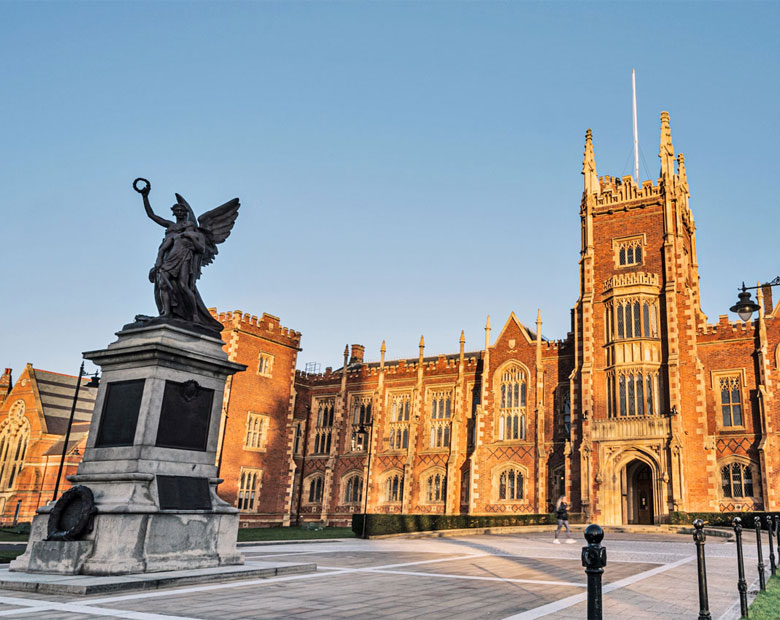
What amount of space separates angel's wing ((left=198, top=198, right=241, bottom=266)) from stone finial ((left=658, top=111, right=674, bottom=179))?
3317 centimetres

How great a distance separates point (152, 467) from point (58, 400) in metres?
56.1

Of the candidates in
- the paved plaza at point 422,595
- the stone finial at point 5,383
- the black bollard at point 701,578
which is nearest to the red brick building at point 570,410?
the stone finial at point 5,383

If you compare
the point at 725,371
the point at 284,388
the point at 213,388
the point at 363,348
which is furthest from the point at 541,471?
the point at 213,388

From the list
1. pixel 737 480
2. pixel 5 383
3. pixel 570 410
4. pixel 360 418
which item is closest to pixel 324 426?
pixel 360 418

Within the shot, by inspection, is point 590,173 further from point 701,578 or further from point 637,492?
point 701,578

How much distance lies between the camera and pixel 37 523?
1039cm

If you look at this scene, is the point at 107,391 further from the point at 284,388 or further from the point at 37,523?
the point at 284,388

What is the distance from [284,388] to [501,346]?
15.5 m

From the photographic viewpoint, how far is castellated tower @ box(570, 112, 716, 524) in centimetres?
3462

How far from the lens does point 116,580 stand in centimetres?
887

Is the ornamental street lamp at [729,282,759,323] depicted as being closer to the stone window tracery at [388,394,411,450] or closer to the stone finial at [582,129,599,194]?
the stone finial at [582,129,599,194]

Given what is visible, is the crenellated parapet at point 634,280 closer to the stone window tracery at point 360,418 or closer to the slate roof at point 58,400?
the stone window tracery at point 360,418

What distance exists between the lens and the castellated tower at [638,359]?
3462 cm

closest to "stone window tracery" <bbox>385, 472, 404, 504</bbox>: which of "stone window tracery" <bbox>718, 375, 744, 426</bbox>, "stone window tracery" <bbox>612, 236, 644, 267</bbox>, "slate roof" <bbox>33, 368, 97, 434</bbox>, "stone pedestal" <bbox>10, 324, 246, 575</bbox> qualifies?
"stone window tracery" <bbox>612, 236, 644, 267</bbox>
